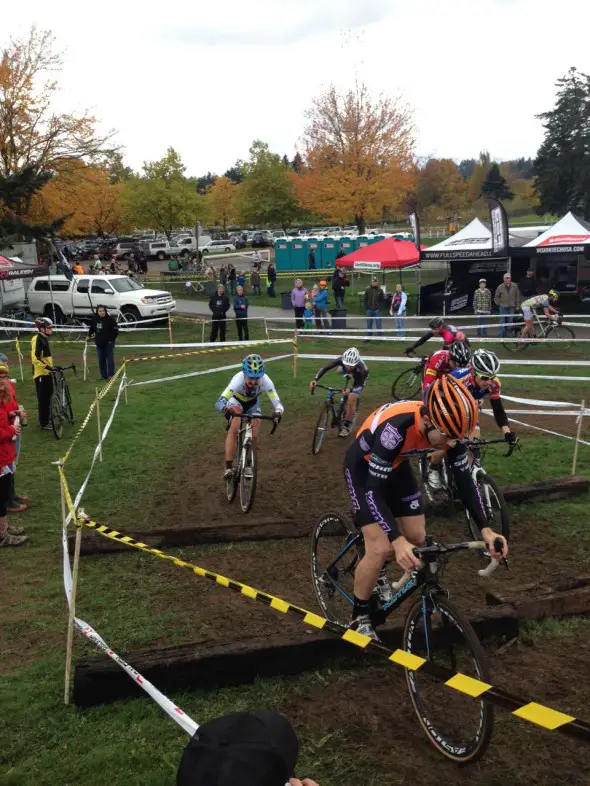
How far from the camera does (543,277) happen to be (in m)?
28.5

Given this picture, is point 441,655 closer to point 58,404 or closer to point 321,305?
point 58,404

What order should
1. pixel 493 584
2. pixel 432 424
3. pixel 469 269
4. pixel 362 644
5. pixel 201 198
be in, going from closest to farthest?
pixel 362 644 → pixel 432 424 → pixel 493 584 → pixel 469 269 → pixel 201 198

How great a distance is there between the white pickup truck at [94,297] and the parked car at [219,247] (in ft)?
119

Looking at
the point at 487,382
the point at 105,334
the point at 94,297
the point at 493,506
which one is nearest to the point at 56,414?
the point at 105,334

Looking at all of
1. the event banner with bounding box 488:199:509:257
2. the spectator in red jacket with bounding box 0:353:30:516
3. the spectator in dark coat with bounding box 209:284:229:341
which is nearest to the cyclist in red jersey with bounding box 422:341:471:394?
the spectator in red jacket with bounding box 0:353:30:516

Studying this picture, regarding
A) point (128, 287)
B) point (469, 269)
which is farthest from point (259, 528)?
point (469, 269)

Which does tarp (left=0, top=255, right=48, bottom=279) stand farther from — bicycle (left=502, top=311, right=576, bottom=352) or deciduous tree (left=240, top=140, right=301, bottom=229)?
deciduous tree (left=240, top=140, right=301, bottom=229)

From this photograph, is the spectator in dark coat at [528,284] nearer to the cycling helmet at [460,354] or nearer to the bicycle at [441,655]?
the cycling helmet at [460,354]

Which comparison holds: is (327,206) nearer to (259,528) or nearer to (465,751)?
(259,528)

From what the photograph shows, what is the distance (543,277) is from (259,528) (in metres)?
24.9

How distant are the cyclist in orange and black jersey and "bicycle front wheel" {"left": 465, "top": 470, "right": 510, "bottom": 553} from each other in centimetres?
217

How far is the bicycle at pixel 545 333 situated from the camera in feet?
65.1

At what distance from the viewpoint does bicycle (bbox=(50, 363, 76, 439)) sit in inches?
476

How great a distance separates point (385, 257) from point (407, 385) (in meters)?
12.8
